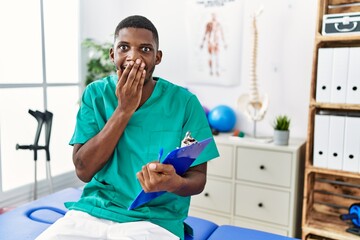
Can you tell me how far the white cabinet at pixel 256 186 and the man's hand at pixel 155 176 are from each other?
4.25 feet

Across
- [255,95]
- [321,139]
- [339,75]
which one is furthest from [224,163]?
[339,75]

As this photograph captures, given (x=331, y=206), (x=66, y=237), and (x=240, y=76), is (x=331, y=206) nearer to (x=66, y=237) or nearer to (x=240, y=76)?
(x=240, y=76)

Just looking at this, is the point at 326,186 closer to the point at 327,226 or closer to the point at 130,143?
the point at 327,226

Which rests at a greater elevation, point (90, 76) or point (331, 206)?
point (90, 76)

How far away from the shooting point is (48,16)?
2.52 meters

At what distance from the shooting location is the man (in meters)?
1.03

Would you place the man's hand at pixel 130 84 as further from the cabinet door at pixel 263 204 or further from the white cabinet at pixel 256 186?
the cabinet door at pixel 263 204

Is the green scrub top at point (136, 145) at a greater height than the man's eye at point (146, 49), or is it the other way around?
the man's eye at point (146, 49)

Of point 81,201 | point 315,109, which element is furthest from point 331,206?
point 81,201

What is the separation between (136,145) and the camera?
112 centimetres

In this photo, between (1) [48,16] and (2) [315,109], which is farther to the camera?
(1) [48,16]

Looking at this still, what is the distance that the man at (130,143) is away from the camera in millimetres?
1026

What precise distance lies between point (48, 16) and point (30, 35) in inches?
9.4

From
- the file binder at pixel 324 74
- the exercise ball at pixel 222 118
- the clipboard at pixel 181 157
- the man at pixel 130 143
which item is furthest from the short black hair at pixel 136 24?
the exercise ball at pixel 222 118
